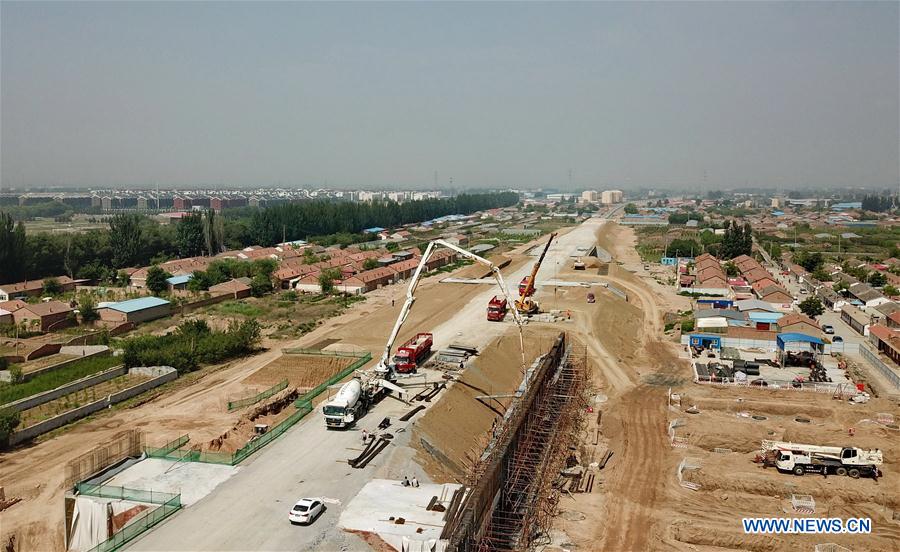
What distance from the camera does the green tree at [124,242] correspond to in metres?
70.8

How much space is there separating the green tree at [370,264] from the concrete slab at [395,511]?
166 feet

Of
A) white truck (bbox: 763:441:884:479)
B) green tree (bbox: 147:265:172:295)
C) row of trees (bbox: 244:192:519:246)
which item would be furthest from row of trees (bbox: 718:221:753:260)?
green tree (bbox: 147:265:172:295)

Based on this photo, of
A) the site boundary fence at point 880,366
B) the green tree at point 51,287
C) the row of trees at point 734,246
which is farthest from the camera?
the row of trees at point 734,246

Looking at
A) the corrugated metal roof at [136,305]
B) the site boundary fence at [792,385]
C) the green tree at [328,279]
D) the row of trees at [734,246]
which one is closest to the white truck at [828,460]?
the site boundary fence at [792,385]

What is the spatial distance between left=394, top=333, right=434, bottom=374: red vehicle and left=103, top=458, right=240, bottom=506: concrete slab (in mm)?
11074

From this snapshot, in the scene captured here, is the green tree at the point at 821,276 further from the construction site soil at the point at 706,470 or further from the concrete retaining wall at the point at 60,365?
the concrete retaining wall at the point at 60,365

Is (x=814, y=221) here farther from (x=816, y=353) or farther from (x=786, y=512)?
(x=786, y=512)

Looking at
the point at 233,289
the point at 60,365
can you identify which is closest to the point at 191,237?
the point at 233,289

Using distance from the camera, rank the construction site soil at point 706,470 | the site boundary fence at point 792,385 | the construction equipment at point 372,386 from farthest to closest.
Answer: the site boundary fence at point 792,385
the construction equipment at point 372,386
the construction site soil at point 706,470

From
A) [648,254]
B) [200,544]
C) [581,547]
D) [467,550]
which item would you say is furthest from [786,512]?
[648,254]

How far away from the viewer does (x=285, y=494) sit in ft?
60.5

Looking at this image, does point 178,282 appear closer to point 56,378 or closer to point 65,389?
point 56,378

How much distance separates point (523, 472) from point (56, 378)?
2479cm

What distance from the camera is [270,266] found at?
6241 cm
